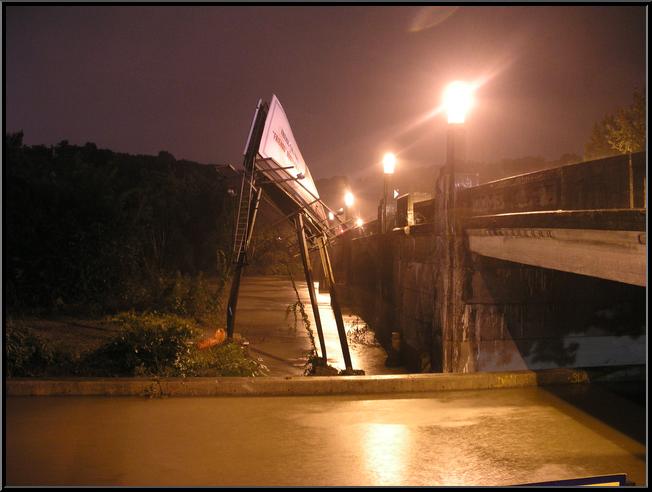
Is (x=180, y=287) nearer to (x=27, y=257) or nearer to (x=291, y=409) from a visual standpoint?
(x=27, y=257)

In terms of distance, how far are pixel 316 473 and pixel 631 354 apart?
6960 millimetres

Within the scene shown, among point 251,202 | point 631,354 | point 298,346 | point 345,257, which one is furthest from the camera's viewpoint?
point 345,257

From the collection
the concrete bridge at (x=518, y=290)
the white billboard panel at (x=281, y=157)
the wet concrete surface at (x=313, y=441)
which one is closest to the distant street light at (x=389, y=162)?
the white billboard panel at (x=281, y=157)

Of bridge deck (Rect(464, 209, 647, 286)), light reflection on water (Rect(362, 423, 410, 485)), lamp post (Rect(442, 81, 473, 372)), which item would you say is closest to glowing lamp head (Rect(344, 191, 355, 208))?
lamp post (Rect(442, 81, 473, 372))

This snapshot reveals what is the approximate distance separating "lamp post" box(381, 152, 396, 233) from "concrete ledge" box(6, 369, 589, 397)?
7.50 meters

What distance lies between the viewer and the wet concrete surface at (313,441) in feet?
15.9

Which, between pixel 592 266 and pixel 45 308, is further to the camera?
pixel 45 308

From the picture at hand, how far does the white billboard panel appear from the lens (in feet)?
31.7

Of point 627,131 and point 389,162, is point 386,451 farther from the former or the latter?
point 627,131

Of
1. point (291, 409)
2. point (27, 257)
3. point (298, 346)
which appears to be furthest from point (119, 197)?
point (291, 409)

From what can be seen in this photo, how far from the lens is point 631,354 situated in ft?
31.3

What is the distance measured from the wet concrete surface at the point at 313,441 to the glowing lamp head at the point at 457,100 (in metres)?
4.05

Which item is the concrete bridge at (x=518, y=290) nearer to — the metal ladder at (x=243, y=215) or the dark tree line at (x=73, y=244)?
the metal ladder at (x=243, y=215)

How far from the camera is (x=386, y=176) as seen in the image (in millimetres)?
14734
